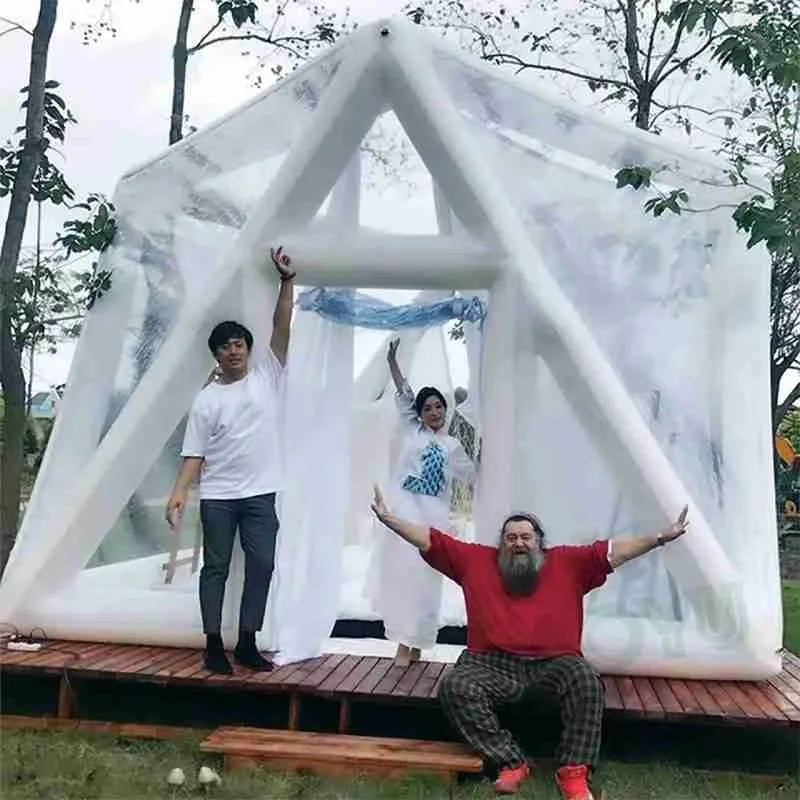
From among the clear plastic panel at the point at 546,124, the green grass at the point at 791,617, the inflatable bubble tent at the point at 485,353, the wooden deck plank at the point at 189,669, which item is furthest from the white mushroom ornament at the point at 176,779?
the green grass at the point at 791,617

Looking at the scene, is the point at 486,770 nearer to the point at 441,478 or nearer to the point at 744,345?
the point at 441,478

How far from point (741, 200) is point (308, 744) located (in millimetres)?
2936

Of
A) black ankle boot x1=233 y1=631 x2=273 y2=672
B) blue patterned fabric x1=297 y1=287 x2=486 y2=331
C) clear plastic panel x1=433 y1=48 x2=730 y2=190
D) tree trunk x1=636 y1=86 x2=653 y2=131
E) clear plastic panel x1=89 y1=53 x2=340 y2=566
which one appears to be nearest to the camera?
black ankle boot x1=233 y1=631 x2=273 y2=672

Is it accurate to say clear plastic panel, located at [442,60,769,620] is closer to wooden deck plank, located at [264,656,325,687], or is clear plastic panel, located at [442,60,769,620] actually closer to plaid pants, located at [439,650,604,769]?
plaid pants, located at [439,650,604,769]

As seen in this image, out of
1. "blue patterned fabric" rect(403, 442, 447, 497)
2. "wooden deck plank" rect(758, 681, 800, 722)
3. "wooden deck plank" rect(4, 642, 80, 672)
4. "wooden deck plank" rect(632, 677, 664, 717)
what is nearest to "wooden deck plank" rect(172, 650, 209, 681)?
"wooden deck plank" rect(4, 642, 80, 672)

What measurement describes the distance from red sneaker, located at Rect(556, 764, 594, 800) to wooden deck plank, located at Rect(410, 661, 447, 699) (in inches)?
26.3

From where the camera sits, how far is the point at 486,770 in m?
3.82

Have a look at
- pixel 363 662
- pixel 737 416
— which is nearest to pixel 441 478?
pixel 363 662

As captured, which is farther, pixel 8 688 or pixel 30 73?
pixel 30 73

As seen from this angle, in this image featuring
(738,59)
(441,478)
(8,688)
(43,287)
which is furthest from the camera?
(43,287)

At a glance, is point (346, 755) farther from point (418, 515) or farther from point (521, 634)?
point (418, 515)

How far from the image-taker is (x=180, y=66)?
7957mm

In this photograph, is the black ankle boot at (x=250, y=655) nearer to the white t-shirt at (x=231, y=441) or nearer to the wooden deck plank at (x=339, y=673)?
the wooden deck plank at (x=339, y=673)

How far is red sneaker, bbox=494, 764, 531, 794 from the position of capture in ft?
12.0
